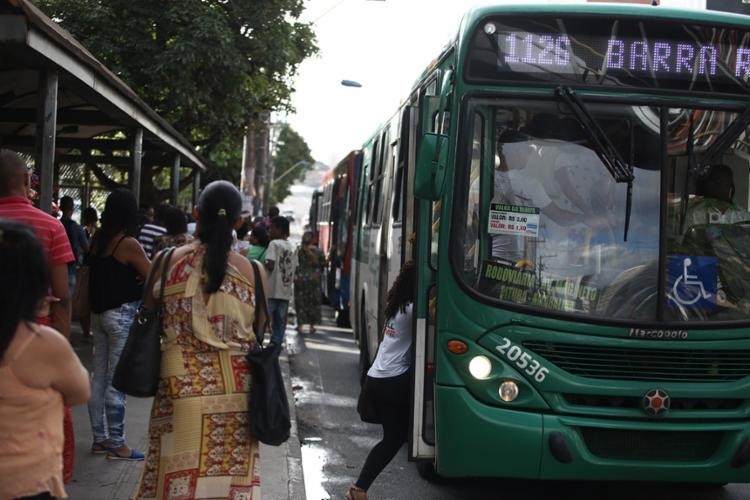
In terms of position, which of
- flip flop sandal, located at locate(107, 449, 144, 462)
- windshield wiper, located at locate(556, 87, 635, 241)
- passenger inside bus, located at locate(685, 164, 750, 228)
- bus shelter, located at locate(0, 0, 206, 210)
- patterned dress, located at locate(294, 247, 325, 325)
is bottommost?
flip flop sandal, located at locate(107, 449, 144, 462)

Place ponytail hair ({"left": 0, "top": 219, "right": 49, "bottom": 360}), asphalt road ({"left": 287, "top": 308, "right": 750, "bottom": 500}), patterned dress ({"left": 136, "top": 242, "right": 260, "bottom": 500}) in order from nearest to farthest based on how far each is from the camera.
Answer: ponytail hair ({"left": 0, "top": 219, "right": 49, "bottom": 360}), patterned dress ({"left": 136, "top": 242, "right": 260, "bottom": 500}), asphalt road ({"left": 287, "top": 308, "right": 750, "bottom": 500})

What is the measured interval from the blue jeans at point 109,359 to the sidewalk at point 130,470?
0.28 meters

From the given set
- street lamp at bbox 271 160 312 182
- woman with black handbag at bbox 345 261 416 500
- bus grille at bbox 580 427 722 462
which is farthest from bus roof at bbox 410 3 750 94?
street lamp at bbox 271 160 312 182

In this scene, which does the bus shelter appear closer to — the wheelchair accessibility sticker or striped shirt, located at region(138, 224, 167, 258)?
striped shirt, located at region(138, 224, 167, 258)

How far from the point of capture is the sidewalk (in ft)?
21.6

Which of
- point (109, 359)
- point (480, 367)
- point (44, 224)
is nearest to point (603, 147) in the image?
point (480, 367)

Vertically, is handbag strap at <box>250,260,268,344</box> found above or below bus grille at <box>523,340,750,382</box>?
above

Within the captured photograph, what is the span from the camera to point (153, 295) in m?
4.61

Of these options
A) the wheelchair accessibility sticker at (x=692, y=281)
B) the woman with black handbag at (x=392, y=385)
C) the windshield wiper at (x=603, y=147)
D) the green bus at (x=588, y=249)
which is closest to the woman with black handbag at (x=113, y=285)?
the woman with black handbag at (x=392, y=385)

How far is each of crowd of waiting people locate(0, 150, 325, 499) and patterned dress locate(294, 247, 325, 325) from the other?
9695mm

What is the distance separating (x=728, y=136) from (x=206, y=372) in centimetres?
342

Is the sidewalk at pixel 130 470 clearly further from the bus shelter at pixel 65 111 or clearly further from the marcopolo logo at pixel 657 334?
the marcopolo logo at pixel 657 334

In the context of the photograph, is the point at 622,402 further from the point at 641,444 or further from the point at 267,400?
the point at 267,400

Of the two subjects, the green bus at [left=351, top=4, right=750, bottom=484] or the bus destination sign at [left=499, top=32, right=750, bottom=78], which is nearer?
the green bus at [left=351, top=4, right=750, bottom=484]
